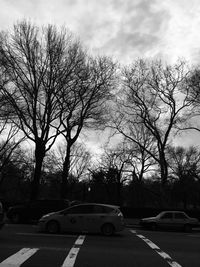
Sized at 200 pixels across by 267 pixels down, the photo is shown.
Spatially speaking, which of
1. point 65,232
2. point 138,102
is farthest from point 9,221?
point 138,102

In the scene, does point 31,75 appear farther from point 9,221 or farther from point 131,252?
point 131,252

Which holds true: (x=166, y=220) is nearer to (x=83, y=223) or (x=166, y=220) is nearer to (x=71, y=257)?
(x=83, y=223)

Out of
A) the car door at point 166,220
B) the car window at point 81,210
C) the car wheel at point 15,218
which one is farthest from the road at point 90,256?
the car door at point 166,220

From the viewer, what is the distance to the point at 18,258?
10.5 meters

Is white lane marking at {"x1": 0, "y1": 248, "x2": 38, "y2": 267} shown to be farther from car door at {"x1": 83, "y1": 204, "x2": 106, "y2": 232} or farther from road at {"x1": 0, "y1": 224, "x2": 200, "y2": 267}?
car door at {"x1": 83, "y1": 204, "x2": 106, "y2": 232}

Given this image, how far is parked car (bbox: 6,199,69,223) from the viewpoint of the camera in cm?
2795

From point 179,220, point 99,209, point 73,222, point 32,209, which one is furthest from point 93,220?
point 179,220

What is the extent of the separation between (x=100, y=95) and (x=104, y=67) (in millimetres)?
2732

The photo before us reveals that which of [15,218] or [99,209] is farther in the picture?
[15,218]

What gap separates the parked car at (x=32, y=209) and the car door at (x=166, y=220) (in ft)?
22.8

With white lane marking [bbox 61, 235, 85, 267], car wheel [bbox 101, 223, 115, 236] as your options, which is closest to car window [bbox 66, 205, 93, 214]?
car wheel [bbox 101, 223, 115, 236]

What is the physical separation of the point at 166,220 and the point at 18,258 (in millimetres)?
19895

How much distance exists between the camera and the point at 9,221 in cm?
2841

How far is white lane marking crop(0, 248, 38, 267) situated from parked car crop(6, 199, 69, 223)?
16040mm
